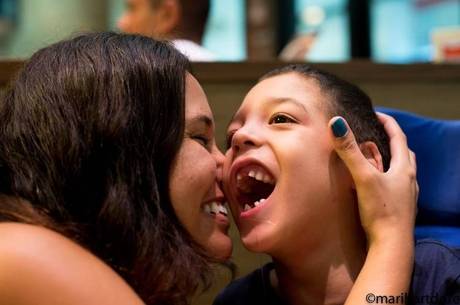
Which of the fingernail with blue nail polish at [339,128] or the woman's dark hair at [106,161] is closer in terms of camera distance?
the woman's dark hair at [106,161]

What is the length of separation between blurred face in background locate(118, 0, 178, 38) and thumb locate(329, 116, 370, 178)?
1768mm

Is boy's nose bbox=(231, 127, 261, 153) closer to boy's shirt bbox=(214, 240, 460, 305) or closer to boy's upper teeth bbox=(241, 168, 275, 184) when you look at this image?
boy's upper teeth bbox=(241, 168, 275, 184)

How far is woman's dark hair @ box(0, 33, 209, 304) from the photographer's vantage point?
3.50 feet

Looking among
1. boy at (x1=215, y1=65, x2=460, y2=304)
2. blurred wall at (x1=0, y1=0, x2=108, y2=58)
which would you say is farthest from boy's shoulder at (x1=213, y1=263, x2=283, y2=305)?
blurred wall at (x1=0, y1=0, x2=108, y2=58)

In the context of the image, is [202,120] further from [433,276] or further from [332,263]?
[433,276]

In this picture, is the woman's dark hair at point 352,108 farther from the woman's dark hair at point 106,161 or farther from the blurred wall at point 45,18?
the blurred wall at point 45,18

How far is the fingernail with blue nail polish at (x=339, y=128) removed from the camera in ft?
4.10

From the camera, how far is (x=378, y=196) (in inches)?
48.7

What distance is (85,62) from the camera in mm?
1151

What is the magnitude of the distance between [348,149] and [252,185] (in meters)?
0.25

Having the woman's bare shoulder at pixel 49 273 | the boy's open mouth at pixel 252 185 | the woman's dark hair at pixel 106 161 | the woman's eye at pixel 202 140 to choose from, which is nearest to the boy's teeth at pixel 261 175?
the boy's open mouth at pixel 252 185

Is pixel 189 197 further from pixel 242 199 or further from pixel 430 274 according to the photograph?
pixel 430 274

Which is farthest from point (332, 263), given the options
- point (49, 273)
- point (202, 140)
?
point (49, 273)

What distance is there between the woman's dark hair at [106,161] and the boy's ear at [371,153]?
0.45 m
